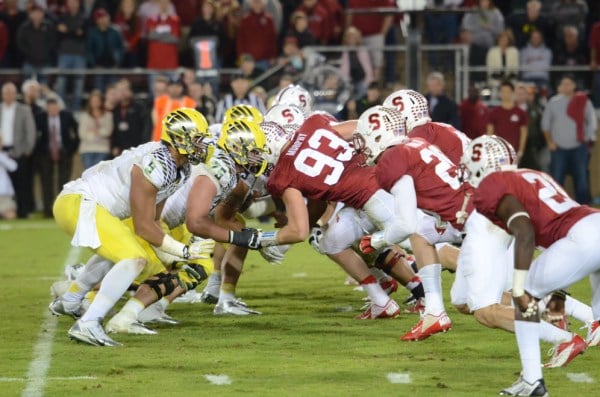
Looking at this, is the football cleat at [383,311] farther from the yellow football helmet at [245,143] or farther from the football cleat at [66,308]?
the football cleat at [66,308]

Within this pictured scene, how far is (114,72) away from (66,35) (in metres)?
0.83

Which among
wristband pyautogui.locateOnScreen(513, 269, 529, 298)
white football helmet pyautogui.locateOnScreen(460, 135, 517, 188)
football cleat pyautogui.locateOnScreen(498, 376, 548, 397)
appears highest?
white football helmet pyautogui.locateOnScreen(460, 135, 517, 188)

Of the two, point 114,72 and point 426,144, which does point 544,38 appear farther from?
point 426,144

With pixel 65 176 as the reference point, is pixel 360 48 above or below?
above

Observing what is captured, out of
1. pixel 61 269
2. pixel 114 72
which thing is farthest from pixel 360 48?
pixel 61 269

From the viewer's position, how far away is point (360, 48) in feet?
56.1

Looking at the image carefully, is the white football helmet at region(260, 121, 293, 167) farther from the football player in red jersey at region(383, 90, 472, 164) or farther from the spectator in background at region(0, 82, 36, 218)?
the spectator in background at region(0, 82, 36, 218)

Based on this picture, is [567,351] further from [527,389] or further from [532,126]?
[532,126]

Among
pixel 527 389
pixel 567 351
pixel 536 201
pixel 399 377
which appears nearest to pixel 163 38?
pixel 399 377

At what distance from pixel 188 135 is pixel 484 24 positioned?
1067cm

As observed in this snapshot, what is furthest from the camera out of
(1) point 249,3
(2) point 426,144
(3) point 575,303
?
A: (1) point 249,3

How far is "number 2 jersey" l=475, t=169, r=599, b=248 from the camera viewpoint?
642cm

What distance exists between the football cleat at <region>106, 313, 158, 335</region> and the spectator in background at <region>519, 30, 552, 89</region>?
1048 cm

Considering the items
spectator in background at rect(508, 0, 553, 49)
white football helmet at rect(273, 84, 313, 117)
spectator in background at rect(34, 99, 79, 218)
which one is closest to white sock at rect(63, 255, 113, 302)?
white football helmet at rect(273, 84, 313, 117)
